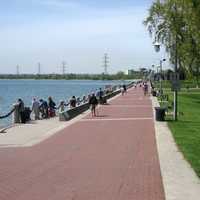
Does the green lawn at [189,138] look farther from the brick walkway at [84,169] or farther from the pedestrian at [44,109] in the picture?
the pedestrian at [44,109]

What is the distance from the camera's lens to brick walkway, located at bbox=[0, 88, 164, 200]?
10883mm

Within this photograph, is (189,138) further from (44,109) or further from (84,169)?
(44,109)

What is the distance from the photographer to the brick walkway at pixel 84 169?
428 inches

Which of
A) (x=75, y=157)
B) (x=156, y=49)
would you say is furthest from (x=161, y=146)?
(x=156, y=49)

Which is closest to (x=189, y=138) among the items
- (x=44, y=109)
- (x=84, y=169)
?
(x=84, y=169)

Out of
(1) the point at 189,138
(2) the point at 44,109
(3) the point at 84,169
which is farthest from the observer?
(2) the point at 44,109

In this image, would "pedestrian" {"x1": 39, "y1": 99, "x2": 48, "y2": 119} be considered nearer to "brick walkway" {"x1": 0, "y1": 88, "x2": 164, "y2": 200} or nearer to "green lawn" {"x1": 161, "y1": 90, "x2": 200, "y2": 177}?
"green lawn" {"x1": 161, "y1": 90, "x2": 200, "y2": 177}

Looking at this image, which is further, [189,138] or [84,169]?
[189,138]

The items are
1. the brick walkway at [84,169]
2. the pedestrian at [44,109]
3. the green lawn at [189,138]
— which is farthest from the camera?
the pedestrian at [44,109]

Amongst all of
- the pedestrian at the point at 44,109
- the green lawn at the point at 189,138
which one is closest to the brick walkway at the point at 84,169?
the green lawn at the point at 189,138

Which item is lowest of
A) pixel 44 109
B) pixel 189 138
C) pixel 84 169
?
pixel 44 109

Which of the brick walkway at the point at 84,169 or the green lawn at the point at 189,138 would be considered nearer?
the brick walkway at the point at 84,169

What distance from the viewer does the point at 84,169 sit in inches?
548

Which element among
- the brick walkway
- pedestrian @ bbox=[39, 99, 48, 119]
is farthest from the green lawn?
pedestrian @ bbox=[39, 99, 48, 119]
